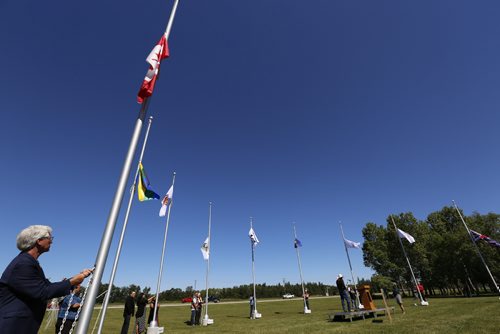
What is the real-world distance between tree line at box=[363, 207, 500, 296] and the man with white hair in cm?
4277

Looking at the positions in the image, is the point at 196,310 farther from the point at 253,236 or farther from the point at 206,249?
the point at 253,236

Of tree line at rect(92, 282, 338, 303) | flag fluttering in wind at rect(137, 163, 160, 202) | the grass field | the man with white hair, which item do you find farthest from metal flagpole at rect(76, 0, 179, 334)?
tree line at rect(92, 282, 338, 303)

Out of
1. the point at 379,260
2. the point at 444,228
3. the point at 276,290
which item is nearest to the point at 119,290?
the point at 276,290

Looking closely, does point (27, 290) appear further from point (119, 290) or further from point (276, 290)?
point (276, 290)

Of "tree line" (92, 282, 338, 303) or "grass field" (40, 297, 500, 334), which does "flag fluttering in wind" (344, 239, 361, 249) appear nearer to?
"grass field" (40, 297, 500, 334)

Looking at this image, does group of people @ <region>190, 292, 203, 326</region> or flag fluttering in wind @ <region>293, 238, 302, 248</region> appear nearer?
group of people @ <region>190, 292, 203, 326</region>

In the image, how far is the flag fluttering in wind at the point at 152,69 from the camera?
4949 mm

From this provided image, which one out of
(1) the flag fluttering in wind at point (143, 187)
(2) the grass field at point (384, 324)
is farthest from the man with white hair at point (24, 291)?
(2) the grass field at point (384, 324)

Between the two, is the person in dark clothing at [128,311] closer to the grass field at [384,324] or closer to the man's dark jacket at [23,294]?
the grass field at [384,324]

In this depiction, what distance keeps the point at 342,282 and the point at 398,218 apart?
48361mm

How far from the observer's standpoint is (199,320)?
19.3 m

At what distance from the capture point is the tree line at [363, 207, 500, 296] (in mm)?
41525

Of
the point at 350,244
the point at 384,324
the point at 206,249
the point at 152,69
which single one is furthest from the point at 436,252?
the point at 152,69

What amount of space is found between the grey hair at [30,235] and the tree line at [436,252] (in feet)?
140
